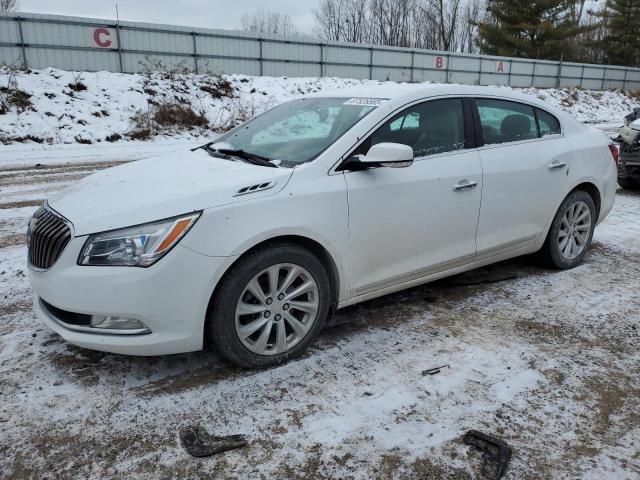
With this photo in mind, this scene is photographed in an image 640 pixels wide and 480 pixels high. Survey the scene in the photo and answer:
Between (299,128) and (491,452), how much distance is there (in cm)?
248

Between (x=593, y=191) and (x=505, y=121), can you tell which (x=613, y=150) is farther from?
(x=505, y=121)

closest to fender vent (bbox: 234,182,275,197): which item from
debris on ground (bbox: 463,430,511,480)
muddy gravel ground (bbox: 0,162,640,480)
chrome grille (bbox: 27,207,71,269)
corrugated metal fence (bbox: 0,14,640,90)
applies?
chrome grille (bbox: 27,207,71,269)

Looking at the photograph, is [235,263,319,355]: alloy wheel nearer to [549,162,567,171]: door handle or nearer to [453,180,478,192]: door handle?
[453,180,478,192]: door handle

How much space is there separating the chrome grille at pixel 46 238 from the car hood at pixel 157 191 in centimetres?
6

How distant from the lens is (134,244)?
104 inches

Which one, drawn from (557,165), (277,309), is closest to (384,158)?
(277,309)

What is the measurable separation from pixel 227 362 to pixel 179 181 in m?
1.14

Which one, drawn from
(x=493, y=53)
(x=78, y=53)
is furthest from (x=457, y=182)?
(x=493, y=53)

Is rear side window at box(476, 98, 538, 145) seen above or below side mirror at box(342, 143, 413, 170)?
above

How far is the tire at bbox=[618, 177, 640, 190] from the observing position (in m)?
8.60

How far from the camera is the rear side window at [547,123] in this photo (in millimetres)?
4543

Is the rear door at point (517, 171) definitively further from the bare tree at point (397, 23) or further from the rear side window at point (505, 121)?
the bare tree at point (397, 23)

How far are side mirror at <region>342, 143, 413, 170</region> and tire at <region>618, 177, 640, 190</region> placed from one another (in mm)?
6999

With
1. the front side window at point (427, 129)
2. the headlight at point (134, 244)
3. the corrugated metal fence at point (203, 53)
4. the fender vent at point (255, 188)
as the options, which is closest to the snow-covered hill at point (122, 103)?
the corrugated metal fence at point (203, 53)
